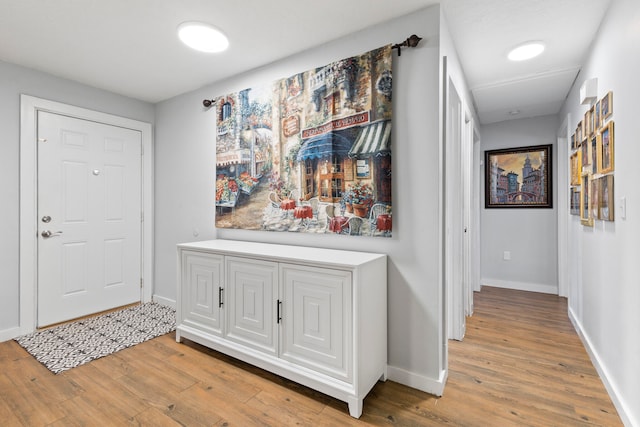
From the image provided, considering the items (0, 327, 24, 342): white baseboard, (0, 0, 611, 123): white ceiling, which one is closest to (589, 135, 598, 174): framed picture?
(0, 0, 611, 123): white ceiling

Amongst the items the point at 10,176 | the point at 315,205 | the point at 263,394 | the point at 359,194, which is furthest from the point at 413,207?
the point at 10,176

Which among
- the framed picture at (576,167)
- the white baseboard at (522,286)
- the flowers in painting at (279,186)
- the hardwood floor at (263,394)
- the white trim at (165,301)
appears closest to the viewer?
the hardwood floor at (263,394)

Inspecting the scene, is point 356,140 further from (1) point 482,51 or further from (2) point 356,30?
(1) point 482,51

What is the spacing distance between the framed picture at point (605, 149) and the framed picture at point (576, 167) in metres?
0.72

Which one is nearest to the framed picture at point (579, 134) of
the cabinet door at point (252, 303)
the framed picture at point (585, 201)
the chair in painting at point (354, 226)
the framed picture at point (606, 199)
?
the framed picture at point (585, 201)

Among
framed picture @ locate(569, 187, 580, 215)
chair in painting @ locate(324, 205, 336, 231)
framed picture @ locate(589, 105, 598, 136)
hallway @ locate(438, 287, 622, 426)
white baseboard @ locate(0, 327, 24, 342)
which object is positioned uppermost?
framed picture @ locate(589, 105, 598, 136)

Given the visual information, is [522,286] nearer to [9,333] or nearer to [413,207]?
[413,207]

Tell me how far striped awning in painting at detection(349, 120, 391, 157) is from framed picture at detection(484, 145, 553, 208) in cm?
326

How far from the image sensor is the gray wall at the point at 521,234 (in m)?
4.18

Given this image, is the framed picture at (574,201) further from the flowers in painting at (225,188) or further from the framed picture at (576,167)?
the flowers in painting at (225,188)

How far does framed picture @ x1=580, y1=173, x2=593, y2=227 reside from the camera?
2404 mm

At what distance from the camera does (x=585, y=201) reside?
8.27 feet

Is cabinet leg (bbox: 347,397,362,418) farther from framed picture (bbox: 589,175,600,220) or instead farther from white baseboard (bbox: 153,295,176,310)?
white baseboard (bbox: 153,295,176,310)

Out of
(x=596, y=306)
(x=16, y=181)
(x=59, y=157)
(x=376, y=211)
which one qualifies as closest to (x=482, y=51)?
(x=376, y=211)
